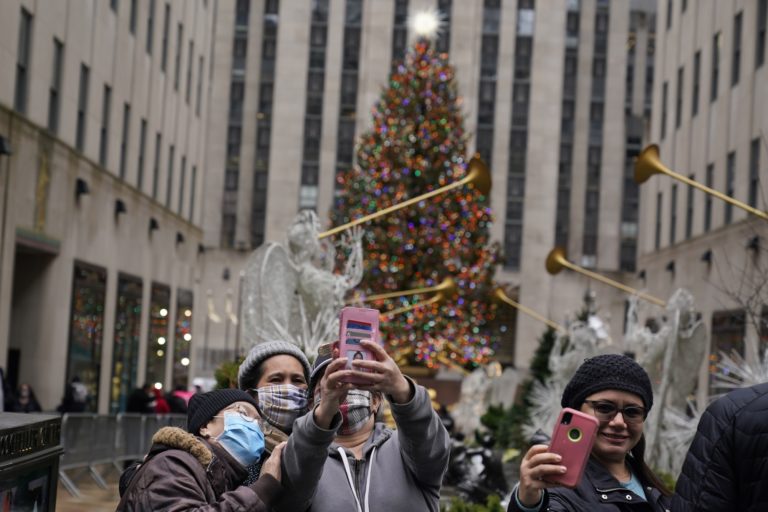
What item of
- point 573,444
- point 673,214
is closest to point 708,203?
point 673,214

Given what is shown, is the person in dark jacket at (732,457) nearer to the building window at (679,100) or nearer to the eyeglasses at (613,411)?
the eyeglasses at (613,411)

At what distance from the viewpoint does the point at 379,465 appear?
456cm

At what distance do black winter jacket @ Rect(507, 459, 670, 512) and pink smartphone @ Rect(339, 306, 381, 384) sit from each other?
30.7 inches

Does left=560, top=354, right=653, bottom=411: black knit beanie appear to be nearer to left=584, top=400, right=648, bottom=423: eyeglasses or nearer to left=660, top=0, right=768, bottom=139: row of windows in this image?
left=584, top=400, right=648, bottom=423: eyeglasses

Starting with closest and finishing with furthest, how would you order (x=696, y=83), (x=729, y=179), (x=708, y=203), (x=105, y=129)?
(x=105, y=129) → (x=729, y=179) → (x=708, y=203) → (x=696, y=83)

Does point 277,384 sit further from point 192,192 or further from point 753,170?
point 192,192

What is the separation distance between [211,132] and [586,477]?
7041cm

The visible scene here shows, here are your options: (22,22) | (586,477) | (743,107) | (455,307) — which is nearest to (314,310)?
(586,477)

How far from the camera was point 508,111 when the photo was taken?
233ft

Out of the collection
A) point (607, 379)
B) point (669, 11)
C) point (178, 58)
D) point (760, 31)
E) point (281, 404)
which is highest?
point (669, 11)

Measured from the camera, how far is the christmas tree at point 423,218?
42.2 m

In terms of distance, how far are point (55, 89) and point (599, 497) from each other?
23627 mm

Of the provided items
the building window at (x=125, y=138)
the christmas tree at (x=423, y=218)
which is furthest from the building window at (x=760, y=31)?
the building window at (x=125, y=138)

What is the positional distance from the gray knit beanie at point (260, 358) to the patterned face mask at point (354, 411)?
95cm
